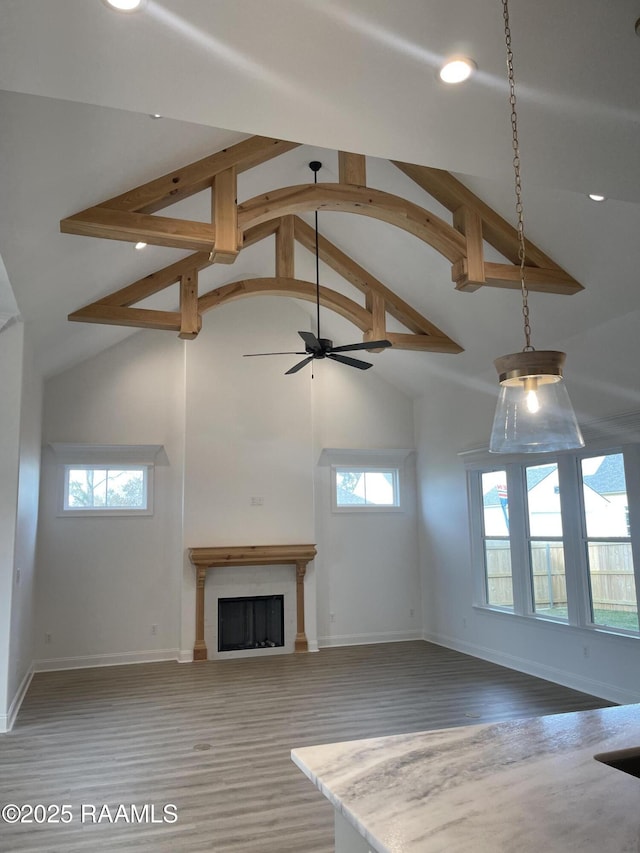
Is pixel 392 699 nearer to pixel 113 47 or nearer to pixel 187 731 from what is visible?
pixel 187 731

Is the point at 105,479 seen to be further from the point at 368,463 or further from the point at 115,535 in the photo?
the point at 368,463

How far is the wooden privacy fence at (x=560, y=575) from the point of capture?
5.48m

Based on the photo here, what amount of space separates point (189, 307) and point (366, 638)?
4918 mm

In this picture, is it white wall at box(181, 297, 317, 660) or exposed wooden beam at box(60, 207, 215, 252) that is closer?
exposed wooden beam at box(60, 207, 215, 252)

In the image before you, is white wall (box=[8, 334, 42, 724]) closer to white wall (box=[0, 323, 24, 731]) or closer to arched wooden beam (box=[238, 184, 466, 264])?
white wall (box=[0, 323, 24, 731])

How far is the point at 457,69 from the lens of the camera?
88.7 inches

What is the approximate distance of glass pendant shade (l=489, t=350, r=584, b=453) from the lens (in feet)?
6.05

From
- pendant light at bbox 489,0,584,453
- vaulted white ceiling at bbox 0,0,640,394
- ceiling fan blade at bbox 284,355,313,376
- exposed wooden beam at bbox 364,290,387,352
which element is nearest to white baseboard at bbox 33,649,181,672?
ceiling fan blade at bbox 284,355,313,376

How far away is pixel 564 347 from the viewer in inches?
245

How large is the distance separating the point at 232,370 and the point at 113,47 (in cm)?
615

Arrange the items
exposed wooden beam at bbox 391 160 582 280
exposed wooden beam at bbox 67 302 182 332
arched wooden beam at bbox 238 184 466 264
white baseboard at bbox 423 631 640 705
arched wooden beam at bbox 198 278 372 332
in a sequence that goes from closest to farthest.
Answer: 1. arched wooden beam at bbox 238 184 466 264
2. exposed wooden beam at bbox 391 160 582 280
3. white baseboard at bbox 423 631 640 705
4. exposed wooden beam at bbox 67 302 182 332
5. arched wooden beam at bbox 198 278 372 332

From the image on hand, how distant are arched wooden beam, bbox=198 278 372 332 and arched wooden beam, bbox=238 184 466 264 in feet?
5.79

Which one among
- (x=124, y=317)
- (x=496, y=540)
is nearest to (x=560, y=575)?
(x=496, y=540)

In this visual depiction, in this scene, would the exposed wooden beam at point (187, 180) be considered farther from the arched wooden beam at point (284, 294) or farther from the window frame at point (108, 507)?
the window frame at point (108, 507)
